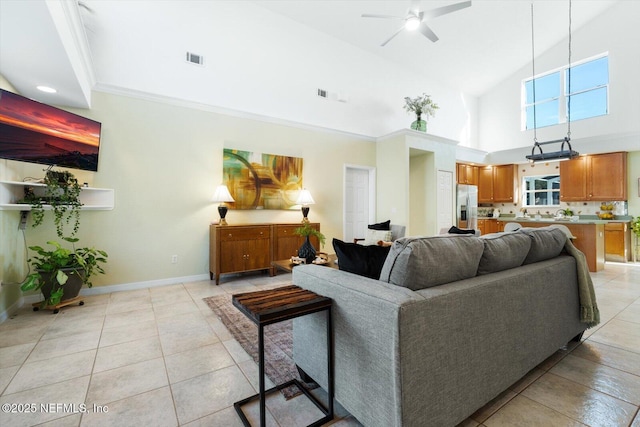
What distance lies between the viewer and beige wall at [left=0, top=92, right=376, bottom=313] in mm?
3605

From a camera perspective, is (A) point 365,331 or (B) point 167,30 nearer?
(A) point 365,331

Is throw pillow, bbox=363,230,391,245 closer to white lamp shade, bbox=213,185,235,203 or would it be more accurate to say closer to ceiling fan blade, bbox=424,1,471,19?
white lamp shade, bbox=213,185,235,203

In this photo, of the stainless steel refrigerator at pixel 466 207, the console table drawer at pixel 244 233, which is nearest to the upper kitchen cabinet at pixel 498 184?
the stainless steel refrigerator at pixel 466 207

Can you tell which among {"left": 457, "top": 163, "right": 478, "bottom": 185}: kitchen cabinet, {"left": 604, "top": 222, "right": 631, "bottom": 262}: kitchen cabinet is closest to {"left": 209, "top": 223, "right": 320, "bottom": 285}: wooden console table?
{"left": 457, "top": 163, "right": 478, "bottom": 185}: kitchen cabinet

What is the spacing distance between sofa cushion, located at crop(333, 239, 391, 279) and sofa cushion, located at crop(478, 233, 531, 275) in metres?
0.60

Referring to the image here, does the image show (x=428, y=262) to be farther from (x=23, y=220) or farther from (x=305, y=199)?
(x=23, y=220)

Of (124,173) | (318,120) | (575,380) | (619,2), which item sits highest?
(619,2)

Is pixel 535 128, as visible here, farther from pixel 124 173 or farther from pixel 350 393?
pixel 124 173

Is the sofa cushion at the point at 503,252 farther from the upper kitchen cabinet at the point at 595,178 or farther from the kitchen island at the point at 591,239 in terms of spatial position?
the upper kitchen cabinet at the point at 595,178

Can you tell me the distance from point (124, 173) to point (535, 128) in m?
8.83

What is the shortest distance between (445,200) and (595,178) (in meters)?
3.53

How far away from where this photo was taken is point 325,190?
552 cm

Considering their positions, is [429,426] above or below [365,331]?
below

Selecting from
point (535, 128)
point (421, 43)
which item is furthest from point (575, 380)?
point (535, 128)
